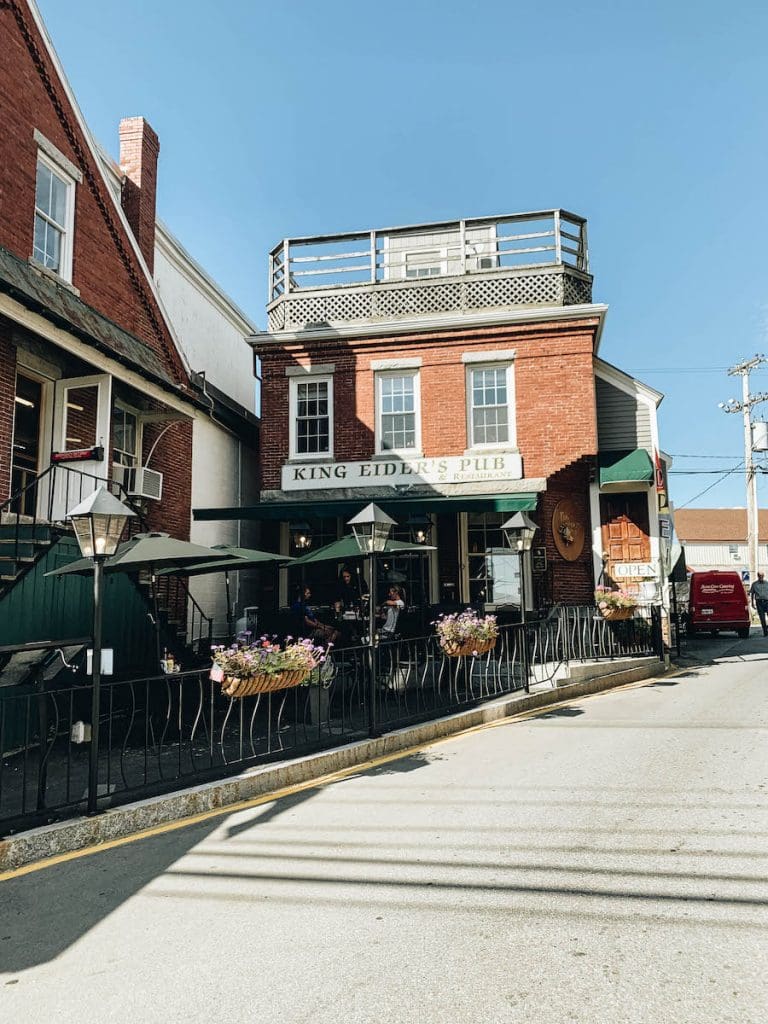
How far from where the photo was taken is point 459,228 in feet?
57.9

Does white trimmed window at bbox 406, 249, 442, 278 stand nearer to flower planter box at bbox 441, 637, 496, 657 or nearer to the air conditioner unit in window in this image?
the air conditioner unit in window

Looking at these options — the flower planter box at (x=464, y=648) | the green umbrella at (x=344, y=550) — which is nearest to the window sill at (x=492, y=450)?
the green umbrella at (x=344, y=550)

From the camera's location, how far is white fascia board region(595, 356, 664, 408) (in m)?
17.3

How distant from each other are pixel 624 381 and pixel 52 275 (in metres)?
12.2

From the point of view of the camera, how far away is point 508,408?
1680 centimetres

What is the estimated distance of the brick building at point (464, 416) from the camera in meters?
16.4

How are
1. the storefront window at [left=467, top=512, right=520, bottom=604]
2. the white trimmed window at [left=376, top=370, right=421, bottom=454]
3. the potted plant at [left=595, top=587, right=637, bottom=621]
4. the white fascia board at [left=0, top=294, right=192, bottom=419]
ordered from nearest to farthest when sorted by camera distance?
the white fascia board at [left=0, top=294, right=192, bottom=419] < the potted plant at [left=595, top=587, right=637, bottom=621] < the storefront window at [left=467, top=512, right=520, bottom=604] < the white trimmed window at [left=376, top=370, right=421, bottom=454]

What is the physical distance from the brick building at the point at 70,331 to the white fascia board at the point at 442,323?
274 cm

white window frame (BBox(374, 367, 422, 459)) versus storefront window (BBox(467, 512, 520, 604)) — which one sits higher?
white window frame (BBox(374, 367, 422, 459))

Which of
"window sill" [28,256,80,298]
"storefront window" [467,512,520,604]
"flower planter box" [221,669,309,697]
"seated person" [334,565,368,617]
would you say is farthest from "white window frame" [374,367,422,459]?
"flower planter box" [221,669,309,697]

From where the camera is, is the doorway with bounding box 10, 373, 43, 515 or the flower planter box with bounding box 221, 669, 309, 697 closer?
the flower planter box with bounding box 221, 669, 309, 697

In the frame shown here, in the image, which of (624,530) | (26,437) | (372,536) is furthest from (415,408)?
(372,536)

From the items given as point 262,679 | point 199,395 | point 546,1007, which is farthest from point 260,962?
point 199,395

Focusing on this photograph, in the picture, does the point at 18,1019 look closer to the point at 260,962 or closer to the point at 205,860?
the point at 260,962
